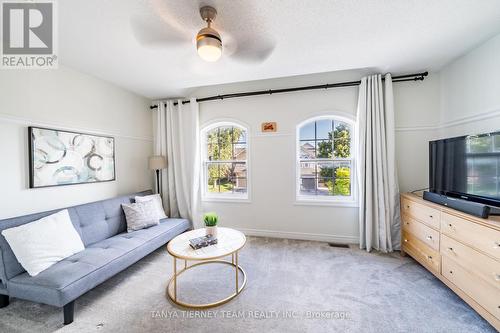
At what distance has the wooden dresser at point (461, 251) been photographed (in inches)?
56.8

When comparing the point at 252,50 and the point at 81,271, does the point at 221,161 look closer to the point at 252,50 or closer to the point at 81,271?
the point at 252,50

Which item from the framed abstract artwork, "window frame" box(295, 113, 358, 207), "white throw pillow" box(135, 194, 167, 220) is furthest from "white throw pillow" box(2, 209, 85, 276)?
"window frame" box(295, 113, 358, 207)

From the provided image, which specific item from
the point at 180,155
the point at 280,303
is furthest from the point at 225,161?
the point at 280,303

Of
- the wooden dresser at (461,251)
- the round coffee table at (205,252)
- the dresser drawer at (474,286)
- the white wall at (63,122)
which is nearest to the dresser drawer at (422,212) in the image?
the wooden dresser at (461,251)

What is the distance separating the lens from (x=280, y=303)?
1771 mm

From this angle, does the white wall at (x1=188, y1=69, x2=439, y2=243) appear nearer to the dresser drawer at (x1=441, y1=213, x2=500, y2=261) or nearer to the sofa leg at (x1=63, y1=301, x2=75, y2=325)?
the dresser drawer at (x1=441, y1=213, x2=500, y2=261)

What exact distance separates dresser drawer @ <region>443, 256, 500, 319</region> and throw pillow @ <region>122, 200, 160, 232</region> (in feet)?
10.9

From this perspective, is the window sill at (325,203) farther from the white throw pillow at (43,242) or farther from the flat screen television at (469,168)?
the white throw pillow at (43,242)

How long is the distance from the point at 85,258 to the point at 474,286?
131 inches

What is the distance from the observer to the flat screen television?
1.62m

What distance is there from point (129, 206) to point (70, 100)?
1496mm

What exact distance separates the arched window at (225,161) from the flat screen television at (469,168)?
2.47m

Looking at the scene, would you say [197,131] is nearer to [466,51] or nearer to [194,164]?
[194,164]

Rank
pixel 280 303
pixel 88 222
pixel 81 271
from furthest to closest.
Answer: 1. pixel 88 222
2. pixel 280 303
3. pixel 81 271
